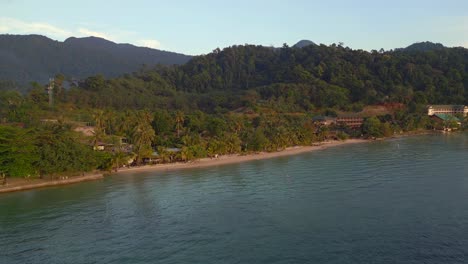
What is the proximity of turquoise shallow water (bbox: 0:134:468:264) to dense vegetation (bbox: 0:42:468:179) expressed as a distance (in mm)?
5411

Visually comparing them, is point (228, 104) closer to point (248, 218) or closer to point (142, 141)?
point (142, 141)

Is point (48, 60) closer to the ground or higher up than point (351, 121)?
higher up

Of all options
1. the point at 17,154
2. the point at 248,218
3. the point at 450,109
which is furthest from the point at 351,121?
the point at 17,154

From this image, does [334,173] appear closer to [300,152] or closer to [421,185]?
[421,185]

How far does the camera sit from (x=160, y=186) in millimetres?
35281

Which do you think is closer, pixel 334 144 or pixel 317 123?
pixel 334 144

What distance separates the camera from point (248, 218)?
25828mm

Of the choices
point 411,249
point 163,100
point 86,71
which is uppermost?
point 86,71

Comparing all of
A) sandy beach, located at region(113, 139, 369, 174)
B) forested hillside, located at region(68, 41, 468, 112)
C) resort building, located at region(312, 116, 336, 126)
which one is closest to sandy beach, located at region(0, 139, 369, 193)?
sandy beach, located at region(113, 139, 369, 174)

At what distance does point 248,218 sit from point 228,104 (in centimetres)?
7285

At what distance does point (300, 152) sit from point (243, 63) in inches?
3883

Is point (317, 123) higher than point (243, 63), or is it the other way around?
point (243, 63)

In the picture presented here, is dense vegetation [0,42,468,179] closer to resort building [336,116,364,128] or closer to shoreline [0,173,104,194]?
shoreline [0,173,104,194]

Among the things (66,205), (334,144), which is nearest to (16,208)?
(66,205)
